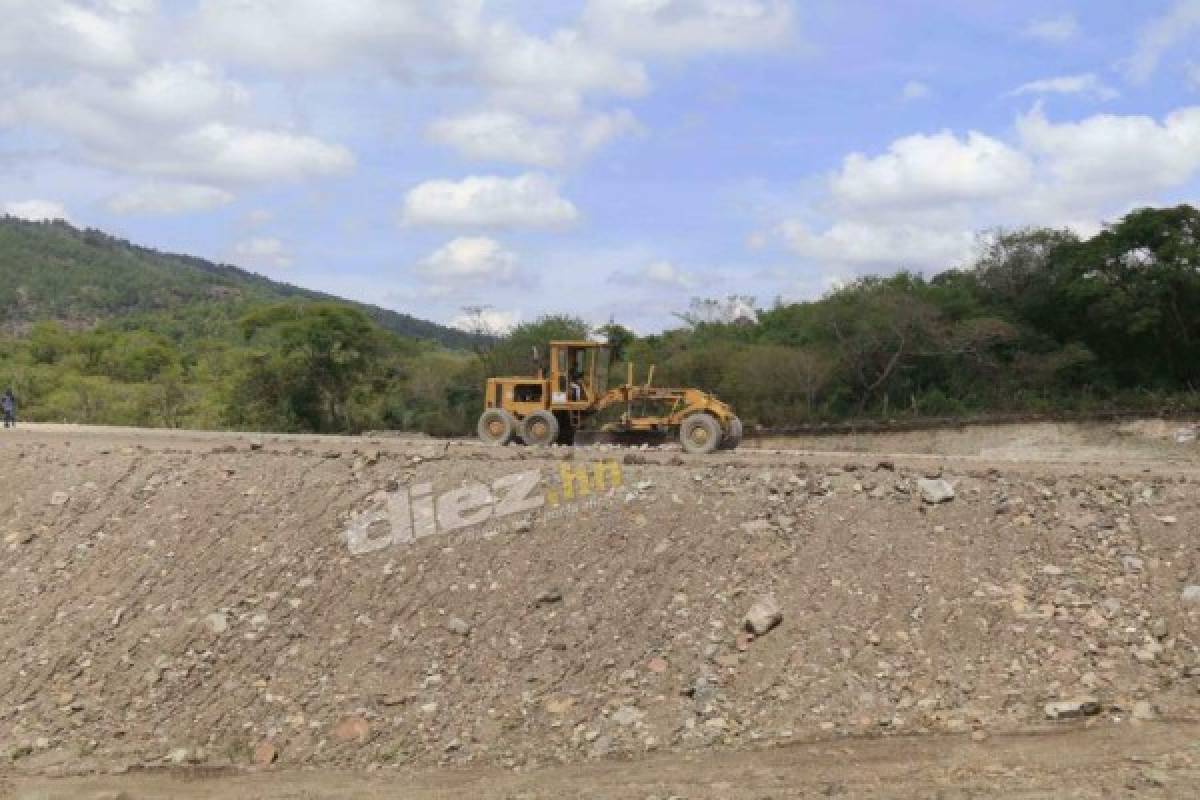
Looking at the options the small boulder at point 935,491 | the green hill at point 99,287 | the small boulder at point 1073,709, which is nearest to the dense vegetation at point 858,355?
the small boulder at point 935,491

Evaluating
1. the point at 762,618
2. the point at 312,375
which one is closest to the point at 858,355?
the point at 312,375

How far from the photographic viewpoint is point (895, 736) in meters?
7.07

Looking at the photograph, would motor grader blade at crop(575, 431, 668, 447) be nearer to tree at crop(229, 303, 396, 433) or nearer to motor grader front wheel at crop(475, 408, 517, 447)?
motor grader front wheel at crop(475, 408, 517, 447)

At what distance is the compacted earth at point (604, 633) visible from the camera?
7.06 metres

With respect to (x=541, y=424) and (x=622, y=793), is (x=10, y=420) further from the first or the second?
(x=622, y=793)

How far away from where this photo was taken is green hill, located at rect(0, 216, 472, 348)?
4363 inches

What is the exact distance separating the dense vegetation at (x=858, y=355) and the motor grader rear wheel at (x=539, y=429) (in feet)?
46.4

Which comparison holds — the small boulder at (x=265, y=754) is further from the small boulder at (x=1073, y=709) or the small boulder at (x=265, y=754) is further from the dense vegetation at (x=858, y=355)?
the dense vegetation at (x=858, y=355)

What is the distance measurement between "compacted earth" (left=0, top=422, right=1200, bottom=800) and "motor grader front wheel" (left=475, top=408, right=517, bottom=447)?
5.12m

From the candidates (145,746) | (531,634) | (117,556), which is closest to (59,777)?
(145,746)

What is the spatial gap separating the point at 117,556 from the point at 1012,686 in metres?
8.26

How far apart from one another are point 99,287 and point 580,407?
126m

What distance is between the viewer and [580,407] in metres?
16.1

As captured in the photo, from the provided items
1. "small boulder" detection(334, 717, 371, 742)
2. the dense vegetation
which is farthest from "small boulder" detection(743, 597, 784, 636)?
the dense vegetation
